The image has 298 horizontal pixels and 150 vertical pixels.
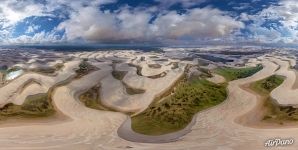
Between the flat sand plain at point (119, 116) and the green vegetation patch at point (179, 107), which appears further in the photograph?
the green vegetation patch at point (179, 107)

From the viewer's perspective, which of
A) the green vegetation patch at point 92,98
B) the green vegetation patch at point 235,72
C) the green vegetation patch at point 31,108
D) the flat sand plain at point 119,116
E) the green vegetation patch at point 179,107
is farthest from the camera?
the green vegetation patch at point 235,72

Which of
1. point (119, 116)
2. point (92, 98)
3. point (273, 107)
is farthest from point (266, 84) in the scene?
point (92, 98)

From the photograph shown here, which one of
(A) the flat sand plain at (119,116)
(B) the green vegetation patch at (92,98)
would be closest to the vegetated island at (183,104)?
(A) the flat sand plain at (119,116)

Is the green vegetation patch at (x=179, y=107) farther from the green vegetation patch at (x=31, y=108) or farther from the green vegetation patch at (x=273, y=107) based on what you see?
the green vegetation patch at (x=31, y=108)

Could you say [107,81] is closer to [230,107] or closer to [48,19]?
[48,19]

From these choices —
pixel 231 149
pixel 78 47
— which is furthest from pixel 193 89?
pixel 78 47

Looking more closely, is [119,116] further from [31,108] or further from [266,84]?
[266,84]

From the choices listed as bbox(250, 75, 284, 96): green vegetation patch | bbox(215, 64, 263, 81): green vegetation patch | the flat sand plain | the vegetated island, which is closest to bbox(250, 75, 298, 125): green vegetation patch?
bbox(250, 75, 284, 96): green vegetation patch

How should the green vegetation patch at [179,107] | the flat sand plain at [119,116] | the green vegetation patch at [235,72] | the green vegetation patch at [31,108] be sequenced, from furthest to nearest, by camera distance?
1. the green vegetation patch at [235,72]
2. the green vegetation patch at [31,108]
3. the green vegetation patch at [179,107]
4. the flat sand plain at [119,116]
